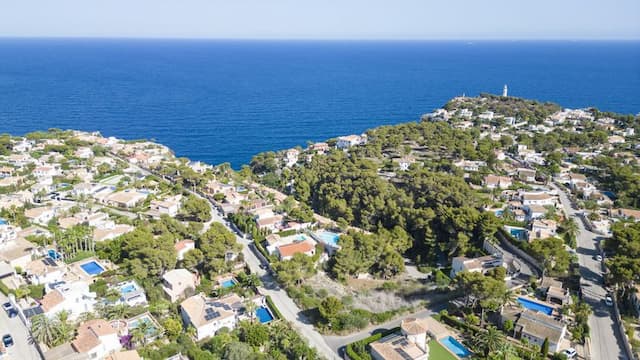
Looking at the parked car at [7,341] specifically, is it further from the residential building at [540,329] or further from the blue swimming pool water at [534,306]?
the blue swimming pool water at [534,306]

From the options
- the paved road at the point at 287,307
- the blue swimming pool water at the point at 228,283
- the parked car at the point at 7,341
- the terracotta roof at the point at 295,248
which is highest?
the terracotta roof at the point at 295,248

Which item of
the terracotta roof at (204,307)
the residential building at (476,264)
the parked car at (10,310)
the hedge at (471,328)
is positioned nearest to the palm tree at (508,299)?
the hedge at (471,328)

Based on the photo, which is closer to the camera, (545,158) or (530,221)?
(530,221)

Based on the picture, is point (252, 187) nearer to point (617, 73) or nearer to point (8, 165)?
point (8, 165)

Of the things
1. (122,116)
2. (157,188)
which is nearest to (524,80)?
(122,116)

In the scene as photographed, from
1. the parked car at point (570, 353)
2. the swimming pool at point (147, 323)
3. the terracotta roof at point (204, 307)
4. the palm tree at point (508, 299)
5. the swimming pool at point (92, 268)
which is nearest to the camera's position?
the parked car at point (570, 353)

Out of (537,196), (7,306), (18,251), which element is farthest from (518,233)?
(18,251)

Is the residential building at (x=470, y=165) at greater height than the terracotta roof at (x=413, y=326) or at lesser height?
greater

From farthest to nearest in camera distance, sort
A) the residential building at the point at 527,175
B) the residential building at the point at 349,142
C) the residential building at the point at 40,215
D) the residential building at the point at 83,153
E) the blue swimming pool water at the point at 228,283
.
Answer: the residential building at the point at 349,142 → the residential building at the point at 83,153 → the residential building at the point at 527,175 → the residential building at the point at 40,215 → the blue swimming pool water at the point at 228,283
